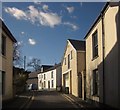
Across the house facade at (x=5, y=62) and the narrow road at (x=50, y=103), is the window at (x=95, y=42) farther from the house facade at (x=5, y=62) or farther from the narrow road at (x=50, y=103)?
the house facade at (x=5, y=62)

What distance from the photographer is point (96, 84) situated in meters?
24.2

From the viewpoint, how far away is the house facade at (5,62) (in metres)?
24.6

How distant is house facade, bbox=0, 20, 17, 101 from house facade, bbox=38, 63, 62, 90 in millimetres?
36682

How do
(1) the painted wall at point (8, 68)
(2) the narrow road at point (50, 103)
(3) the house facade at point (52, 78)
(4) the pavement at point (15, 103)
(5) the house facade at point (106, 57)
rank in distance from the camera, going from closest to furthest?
(5) the house facade at point (106, 57)
(4) the pavement at point (15, 103)
(2) the narrow road at point (50, 103)
(1) the painted wall at point (8, 68)
(3) the house facade at point (52, 78)

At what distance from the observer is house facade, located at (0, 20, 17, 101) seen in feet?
80.6

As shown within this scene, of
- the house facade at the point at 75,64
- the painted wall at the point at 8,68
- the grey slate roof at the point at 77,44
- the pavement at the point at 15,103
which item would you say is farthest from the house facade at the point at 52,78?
the pavement at the point at 15,103

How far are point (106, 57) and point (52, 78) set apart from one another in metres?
53.5

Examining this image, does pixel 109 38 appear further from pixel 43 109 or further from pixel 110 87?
pixel 43 109

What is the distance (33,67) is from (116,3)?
281ft

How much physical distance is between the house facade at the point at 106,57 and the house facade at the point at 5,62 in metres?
6.58

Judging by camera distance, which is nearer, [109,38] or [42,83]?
[109,38]

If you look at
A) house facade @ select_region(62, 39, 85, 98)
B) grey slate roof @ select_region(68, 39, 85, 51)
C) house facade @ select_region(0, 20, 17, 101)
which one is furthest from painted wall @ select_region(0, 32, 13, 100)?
grey slate roof @ select_region(68, 39, 85, 51)

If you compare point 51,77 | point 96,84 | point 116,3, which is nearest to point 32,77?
point 51,77

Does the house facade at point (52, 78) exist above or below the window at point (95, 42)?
below
